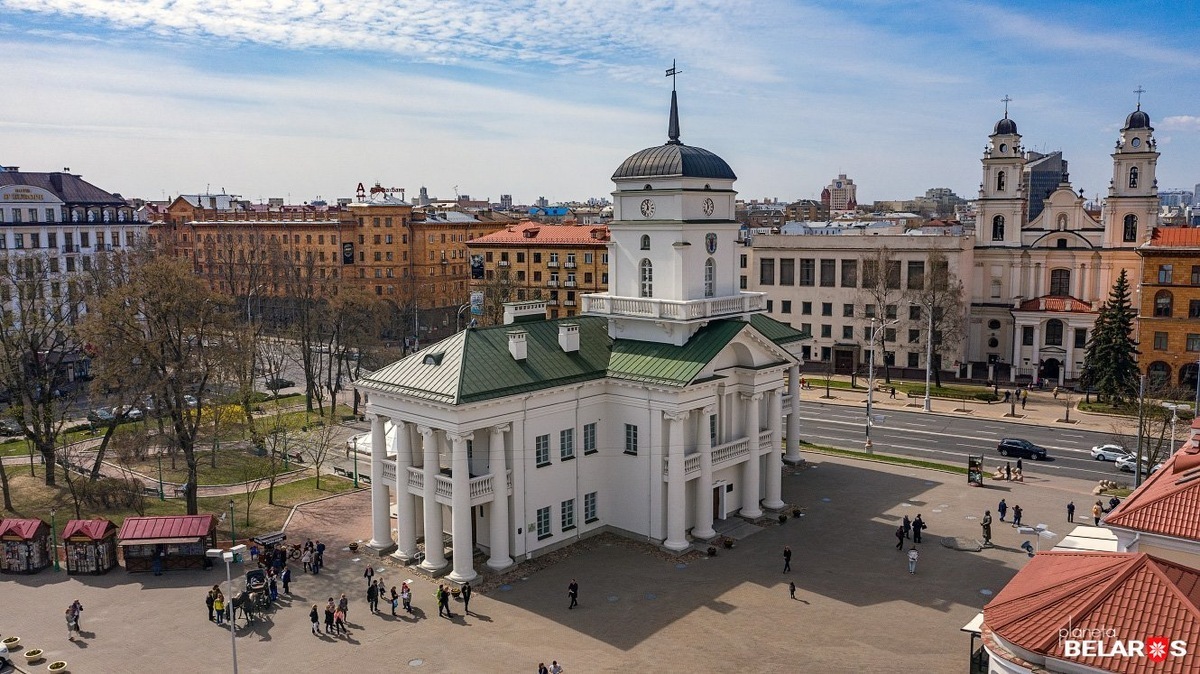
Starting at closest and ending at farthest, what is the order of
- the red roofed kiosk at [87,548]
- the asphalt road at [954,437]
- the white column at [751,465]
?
the red roofed kiosk at [87,548] < the white column at [751,465] < the asphalt road at [954,437]

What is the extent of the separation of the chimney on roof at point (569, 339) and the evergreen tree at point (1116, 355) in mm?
49723

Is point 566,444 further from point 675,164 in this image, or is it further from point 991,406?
point 991,406

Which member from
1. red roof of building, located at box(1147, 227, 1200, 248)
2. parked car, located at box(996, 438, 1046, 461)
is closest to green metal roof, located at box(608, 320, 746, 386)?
parked car, located at box(996, 438, 1046, 461)

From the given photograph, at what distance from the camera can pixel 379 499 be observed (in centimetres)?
4128

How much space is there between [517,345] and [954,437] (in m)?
37.3

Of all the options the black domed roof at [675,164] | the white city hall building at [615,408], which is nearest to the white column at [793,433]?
the white city hall building at [615,408]

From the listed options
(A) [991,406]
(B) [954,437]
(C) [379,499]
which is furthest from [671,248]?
(A) [991,406]

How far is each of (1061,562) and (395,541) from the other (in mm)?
29254

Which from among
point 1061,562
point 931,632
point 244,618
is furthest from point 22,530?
point 1061,562

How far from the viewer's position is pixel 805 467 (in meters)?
54.8

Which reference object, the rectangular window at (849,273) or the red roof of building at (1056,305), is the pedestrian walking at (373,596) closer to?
the rectangular window at (849,273)

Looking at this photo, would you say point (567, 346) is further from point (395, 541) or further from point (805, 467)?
point (805, 467)

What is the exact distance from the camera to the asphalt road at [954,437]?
184ft

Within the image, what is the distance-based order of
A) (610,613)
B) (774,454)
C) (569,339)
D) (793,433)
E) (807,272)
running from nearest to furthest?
(610,613), (569,339), (774,454), (793,433), (807,272)
